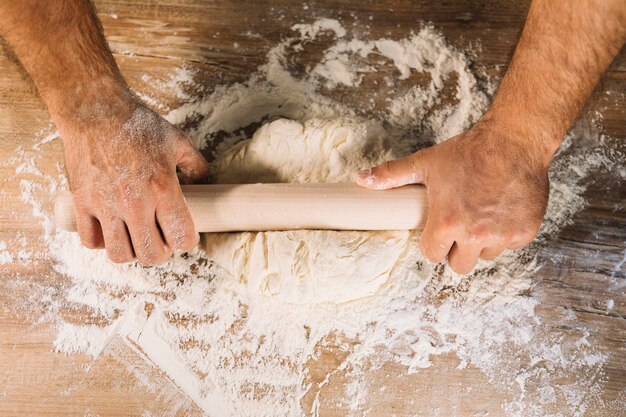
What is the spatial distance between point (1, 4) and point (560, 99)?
144 cm

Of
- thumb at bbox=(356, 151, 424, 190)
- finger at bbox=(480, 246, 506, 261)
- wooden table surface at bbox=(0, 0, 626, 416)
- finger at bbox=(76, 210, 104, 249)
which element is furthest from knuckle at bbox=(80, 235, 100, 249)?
finger at bbox=(480, 246, 506, 261)

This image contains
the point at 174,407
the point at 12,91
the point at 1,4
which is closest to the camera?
the point at 1,4

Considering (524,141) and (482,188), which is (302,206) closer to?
(482,188)

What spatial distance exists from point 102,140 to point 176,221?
11.2 inches

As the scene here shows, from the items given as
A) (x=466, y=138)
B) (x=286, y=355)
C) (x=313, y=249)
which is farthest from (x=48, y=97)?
(x=466, y=138)

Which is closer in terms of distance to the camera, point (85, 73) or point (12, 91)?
point (85, 73)

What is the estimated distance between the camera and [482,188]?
4.40 ft

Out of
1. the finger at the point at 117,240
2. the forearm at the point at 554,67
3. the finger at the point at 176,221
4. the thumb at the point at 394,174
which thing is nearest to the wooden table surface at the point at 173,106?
the forearm at the point at 554,67

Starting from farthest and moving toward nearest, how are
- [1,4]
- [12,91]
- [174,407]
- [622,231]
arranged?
[12,91]
[622,231]
[174,407]
[1,4]

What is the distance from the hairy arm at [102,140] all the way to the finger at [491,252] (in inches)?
31.0

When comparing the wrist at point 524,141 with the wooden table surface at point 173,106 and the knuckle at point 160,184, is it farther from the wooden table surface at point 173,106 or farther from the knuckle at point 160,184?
the knuckle at point 160,184

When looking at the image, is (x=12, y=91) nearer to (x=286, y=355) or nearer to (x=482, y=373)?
(x=286, y=355)

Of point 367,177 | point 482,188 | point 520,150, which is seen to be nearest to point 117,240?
point 367,177

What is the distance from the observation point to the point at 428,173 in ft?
4.57
